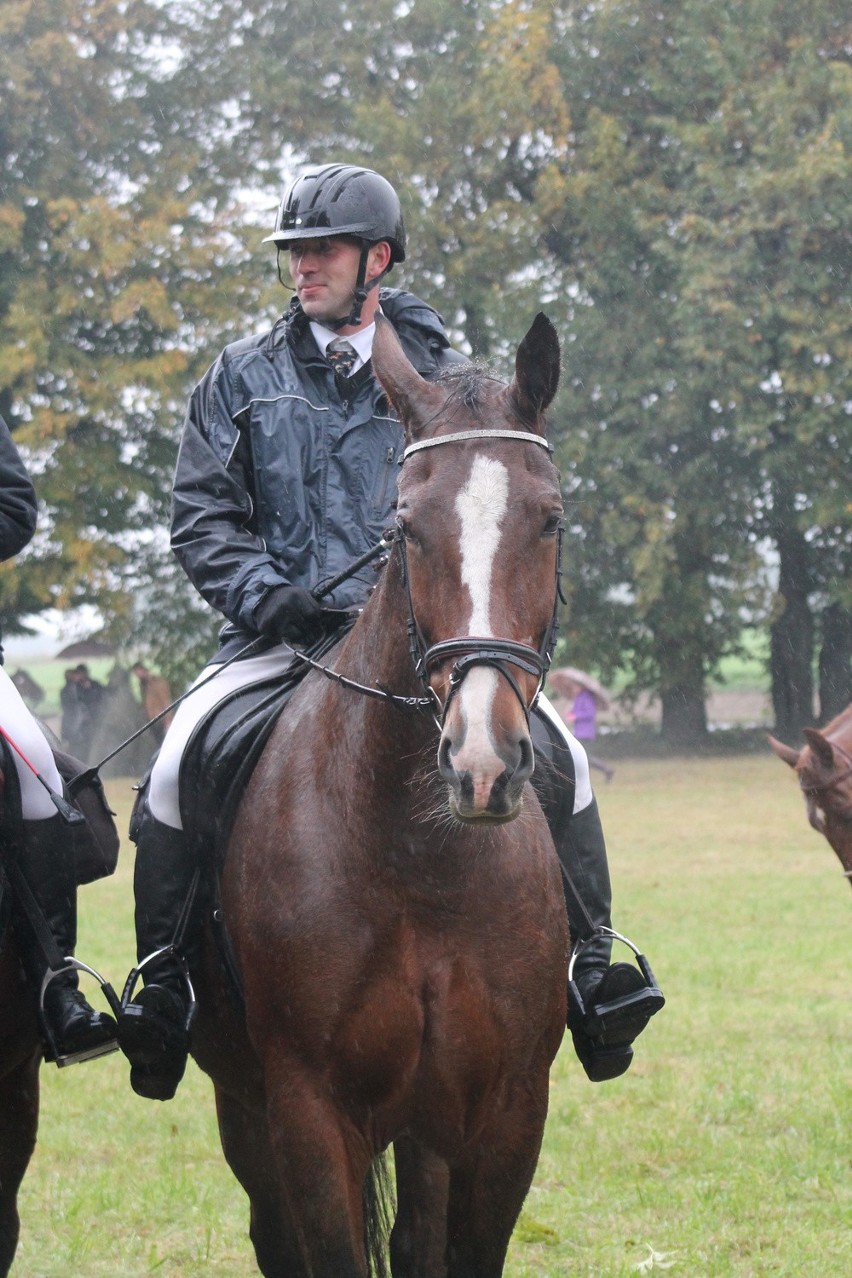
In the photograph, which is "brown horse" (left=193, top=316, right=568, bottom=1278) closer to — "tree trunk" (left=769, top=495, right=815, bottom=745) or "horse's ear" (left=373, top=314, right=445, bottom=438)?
"horse's ear" (left=373, top=314, right=445, bottom=438)

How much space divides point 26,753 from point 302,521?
47.1 inches

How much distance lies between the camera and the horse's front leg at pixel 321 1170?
4.08 m

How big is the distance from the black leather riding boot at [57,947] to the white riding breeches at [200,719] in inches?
25.1

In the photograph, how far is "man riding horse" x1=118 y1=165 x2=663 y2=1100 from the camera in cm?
488

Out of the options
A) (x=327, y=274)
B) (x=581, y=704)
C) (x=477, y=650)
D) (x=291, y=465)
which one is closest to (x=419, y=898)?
(x=477, y=650)

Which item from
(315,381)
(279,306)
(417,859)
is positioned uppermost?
(279,306)

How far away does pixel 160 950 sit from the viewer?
15.9 ft

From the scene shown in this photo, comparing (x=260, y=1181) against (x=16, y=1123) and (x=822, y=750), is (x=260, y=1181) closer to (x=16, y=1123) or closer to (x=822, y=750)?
(x=16, y=1123)

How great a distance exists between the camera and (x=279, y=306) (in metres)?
31.3

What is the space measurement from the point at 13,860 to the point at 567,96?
32.5 m

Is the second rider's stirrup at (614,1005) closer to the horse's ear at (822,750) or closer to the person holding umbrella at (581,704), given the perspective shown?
the horse's ear at (822,750)

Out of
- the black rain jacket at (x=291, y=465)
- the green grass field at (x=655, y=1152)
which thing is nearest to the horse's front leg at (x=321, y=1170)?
the black rain jacket at (x=291, y=465)

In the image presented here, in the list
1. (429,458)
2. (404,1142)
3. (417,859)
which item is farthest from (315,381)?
(404,1142)

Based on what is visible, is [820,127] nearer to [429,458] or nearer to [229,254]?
[229,254]
